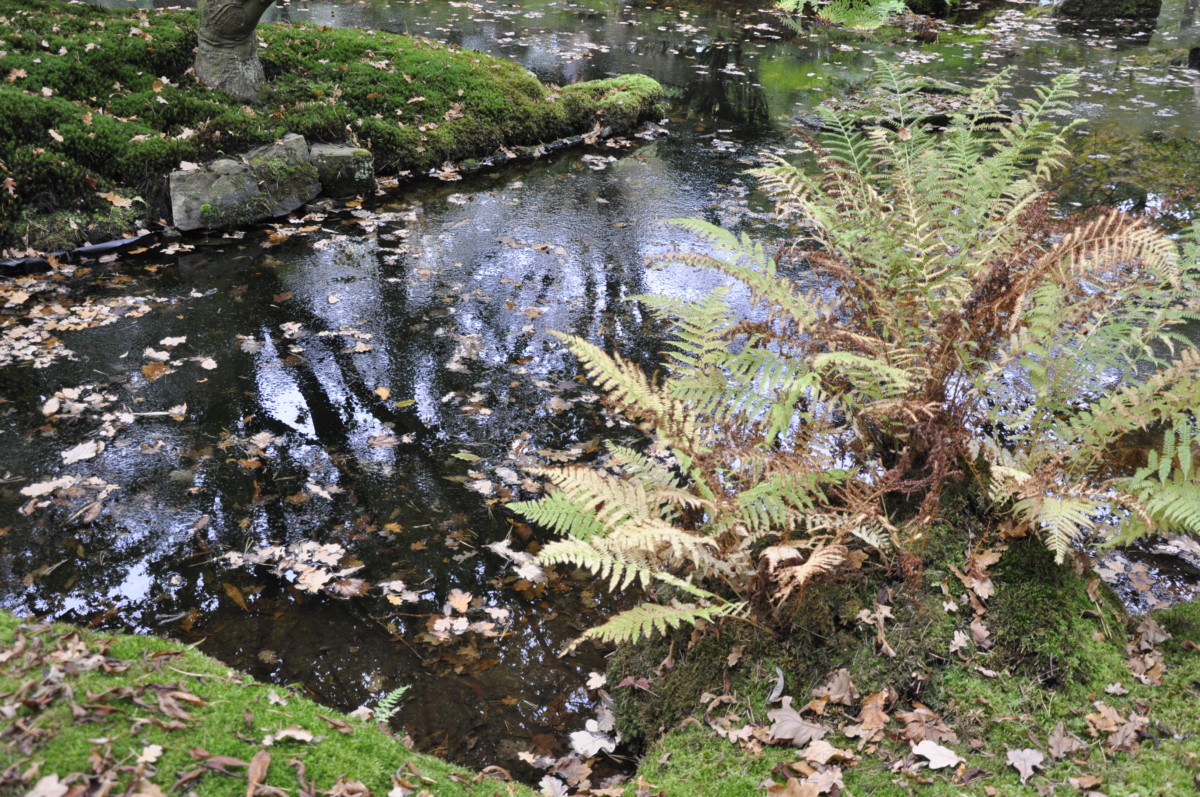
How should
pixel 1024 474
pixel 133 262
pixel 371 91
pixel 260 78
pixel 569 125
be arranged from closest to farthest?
pixel 1024 474
pixel 133 262
pixel 260 78
pixel 371 91
pixel 569 125

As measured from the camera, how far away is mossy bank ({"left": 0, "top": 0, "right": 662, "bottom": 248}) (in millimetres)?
6812

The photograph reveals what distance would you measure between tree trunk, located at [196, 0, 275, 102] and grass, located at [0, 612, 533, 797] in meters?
7.17

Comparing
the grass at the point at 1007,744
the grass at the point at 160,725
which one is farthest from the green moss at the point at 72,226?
the grass at the point at 1007,744

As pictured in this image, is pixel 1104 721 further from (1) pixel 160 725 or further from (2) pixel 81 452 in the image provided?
(2) pixel 81 452

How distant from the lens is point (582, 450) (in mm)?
4801

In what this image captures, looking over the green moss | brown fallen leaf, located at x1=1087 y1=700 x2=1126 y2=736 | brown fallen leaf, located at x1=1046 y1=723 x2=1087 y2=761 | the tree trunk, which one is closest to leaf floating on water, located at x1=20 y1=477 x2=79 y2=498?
the green moss

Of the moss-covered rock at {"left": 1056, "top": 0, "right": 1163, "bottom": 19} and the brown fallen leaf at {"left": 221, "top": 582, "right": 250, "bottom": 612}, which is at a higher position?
the moss-covered rock at {"left": 1056, "top": 0, "right": 1163, "bottom": 19}

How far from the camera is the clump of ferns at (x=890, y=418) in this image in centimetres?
295

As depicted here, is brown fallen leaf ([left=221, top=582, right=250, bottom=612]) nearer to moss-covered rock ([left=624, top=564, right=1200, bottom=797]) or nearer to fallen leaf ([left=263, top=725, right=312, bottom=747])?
fallen leaf ([left=263, top=725, right=312, bottom=747])

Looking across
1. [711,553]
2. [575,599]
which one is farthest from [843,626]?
[575,599]

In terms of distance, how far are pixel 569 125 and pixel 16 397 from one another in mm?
7186

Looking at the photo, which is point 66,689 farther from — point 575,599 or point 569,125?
point 569,125

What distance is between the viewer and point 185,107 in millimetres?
7777

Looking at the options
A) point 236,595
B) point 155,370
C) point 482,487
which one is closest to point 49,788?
point 236,595
